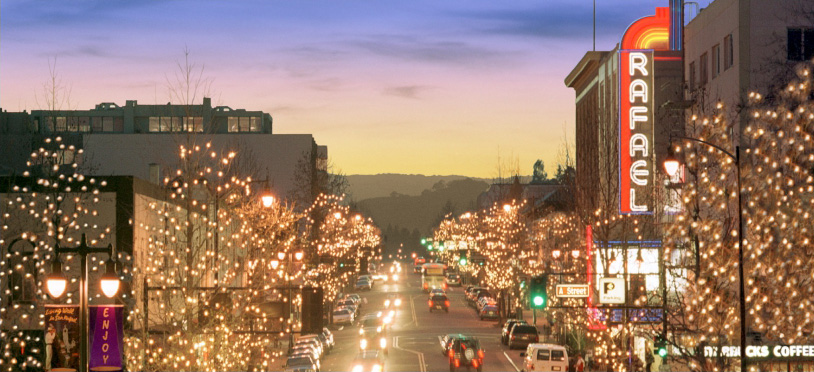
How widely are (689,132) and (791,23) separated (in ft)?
19.2

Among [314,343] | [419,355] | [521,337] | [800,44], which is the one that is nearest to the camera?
[800,44]

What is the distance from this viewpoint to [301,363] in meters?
45.3

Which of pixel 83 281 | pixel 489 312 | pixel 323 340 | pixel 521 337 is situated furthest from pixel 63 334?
pixel 489 312

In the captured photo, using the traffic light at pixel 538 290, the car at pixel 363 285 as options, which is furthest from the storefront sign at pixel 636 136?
the car at pixel 363 285

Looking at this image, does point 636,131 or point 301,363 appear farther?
point 636,131

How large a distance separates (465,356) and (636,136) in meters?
14.6

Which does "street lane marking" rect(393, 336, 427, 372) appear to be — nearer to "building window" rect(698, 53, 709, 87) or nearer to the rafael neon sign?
the rafael neon sign

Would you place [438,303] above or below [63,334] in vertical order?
below

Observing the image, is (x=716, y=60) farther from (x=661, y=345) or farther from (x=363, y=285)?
(x=363, y=285)

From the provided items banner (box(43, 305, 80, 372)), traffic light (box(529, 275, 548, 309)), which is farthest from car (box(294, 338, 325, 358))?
banner (box(43, 305, 80, 372))

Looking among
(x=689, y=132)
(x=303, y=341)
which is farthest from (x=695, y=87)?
(x=303, y=341)

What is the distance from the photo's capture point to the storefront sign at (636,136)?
46500 millimetres

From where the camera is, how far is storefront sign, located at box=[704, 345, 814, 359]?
3431 cm

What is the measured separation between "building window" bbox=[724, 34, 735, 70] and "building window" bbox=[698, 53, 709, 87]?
9.60 feet
